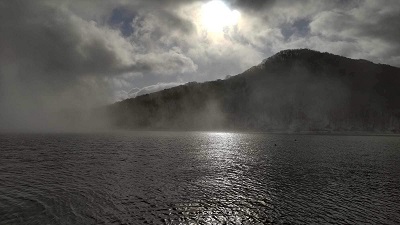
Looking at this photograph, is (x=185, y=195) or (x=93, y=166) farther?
(x=93, y=166)

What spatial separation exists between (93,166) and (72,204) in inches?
1092

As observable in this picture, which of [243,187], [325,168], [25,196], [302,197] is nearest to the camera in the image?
[25,196]

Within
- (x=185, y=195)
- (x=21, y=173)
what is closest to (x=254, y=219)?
(x=185, y=195)

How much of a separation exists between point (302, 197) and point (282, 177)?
1265 centimetres

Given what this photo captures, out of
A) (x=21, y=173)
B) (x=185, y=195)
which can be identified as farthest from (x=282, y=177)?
(x=21, y=173)

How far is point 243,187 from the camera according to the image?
128ft

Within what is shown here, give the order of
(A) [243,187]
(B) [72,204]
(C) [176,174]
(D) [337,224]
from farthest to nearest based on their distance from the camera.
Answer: (C) [176,174]
(A) [243,187]
(B) [72,204]
(D) [337,224]

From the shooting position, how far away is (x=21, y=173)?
45.9 metres

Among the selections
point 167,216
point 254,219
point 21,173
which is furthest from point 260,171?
point 21,173

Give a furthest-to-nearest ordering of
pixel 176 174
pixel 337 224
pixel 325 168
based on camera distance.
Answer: pixel 325 168, pixel 176 174, pixel 337 224

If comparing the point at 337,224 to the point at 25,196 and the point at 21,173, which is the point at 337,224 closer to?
the point at 25,196

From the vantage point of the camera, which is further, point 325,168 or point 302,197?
point 325,168

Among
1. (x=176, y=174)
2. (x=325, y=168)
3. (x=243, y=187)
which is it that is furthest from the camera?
(x=325, y=168)

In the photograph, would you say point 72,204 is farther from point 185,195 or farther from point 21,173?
point 21,173
